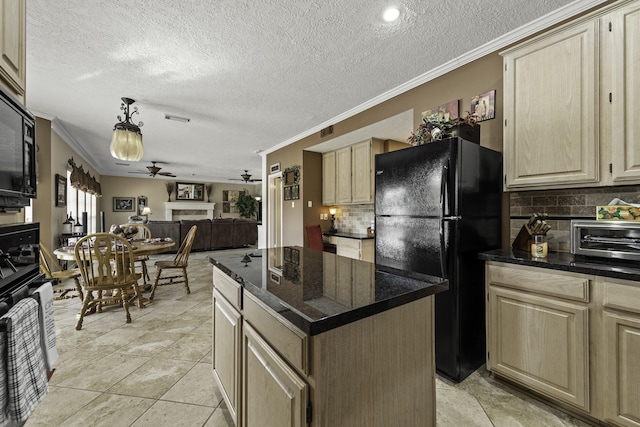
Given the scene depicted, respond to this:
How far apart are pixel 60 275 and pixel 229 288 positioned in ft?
10.7

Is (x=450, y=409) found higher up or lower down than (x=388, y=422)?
lower down

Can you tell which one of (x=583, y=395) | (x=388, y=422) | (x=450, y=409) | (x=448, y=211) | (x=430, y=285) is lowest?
(x=450, y=409)

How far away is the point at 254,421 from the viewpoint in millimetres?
1125

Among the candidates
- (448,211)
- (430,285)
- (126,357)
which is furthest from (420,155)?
(126,357)

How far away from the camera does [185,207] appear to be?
11.2 m

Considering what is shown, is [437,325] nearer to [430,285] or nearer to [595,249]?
[595,249]

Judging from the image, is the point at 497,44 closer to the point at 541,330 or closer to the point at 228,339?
the point at 541,330

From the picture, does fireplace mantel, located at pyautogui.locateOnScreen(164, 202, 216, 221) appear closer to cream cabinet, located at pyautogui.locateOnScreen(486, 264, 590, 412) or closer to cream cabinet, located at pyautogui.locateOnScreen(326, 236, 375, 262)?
cream cabinet, located at pyautogui.locateOnScreen(326, 236, 375, 262)

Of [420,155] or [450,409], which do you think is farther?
[420,155]

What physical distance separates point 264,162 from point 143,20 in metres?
4.46

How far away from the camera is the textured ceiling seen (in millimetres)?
1941

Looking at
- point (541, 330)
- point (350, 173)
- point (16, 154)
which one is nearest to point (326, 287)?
point (16, 154)

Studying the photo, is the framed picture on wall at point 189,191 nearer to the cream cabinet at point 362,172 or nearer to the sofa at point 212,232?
the sofa at point 212,232

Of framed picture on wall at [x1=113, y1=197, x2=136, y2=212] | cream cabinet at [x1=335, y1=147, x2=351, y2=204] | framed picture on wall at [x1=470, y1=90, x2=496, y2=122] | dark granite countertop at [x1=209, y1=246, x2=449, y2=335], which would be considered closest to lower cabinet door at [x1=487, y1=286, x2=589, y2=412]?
dark granite countertop at [x1=209, y1=246, x2=449, y2=335]
